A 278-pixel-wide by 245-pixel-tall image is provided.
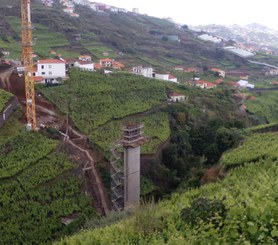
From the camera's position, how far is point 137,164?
70.5ft

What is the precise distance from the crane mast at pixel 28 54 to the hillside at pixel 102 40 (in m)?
15.7

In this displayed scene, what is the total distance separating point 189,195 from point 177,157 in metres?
16.7

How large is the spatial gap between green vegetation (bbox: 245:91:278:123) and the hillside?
16689 mm

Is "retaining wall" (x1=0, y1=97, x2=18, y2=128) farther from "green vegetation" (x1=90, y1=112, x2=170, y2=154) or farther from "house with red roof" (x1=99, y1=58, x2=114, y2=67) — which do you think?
"house with red roof" (x1=99, y1=58, x2=114, y2=67)

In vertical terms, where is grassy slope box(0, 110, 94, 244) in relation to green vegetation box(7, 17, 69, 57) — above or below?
below

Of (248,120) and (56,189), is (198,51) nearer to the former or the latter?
(248,120)

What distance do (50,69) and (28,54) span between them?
9.39m

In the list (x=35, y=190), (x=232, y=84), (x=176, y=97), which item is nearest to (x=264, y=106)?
(x=232, y=84)

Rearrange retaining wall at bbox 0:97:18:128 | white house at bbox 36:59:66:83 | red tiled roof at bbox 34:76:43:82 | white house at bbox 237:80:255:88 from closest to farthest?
retaining wall at bbox 0:97:18:128, red tiled roof at bbox 34:76:43:82, white house at bbox 36:59:66:83, white house at bbox 237:80:255:88

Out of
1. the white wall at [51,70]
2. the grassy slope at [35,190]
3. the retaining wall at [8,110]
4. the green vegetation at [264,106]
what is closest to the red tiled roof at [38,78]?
the white wall at [51,70]

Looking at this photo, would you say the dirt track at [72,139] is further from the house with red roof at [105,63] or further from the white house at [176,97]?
the house with red roof at [105,63]

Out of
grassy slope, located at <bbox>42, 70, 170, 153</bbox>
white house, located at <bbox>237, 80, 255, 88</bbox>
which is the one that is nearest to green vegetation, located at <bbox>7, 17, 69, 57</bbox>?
grassy slope, located at <bbox>42, 70, 170, 153</bbox>

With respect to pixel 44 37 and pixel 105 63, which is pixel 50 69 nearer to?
pixel 105 63

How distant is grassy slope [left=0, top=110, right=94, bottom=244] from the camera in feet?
59.7
